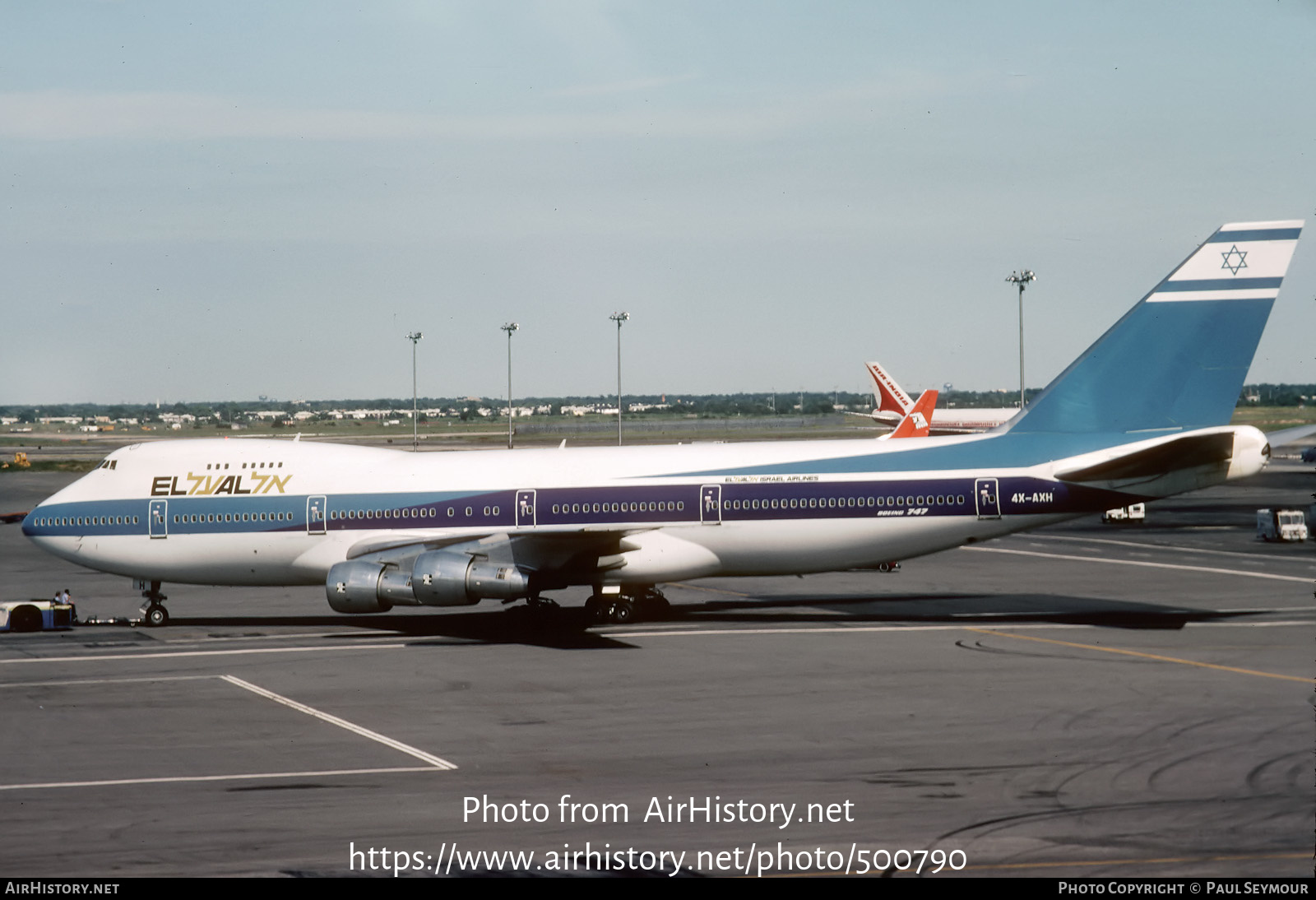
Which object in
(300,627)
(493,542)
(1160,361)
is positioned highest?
(1160,361)

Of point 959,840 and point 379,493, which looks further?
point 379,493

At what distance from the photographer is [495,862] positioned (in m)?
15.5

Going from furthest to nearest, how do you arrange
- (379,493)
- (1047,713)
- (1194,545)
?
(1194,545), (379,493), (1047,713)

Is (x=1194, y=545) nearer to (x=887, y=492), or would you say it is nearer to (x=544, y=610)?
(x=887, y=492)

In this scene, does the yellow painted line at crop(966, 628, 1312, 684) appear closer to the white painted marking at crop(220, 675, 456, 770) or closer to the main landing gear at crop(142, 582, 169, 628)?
the white painted marking at crop(220, 675, 456, 770)

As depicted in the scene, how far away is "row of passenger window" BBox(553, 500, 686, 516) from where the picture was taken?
119ft

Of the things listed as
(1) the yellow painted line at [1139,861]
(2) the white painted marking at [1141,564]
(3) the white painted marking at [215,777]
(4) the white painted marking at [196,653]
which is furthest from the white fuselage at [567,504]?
(1) the yellow painted line at [1139,861]

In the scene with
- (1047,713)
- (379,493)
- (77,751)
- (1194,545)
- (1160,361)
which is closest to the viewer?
(77,751)

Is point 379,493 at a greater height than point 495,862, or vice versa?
point 379,493

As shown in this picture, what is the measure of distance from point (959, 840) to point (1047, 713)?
330 inches

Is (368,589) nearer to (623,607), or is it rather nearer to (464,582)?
(464,582)

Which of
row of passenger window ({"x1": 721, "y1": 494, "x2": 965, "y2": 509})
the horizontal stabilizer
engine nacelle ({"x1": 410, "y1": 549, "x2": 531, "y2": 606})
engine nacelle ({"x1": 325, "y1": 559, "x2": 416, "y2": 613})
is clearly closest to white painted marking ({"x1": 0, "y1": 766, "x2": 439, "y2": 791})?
engine nacelle ({"x1": 410, "y1": 549, "x2": 531, "y2": 606})

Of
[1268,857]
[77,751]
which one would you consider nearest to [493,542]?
[77,751]

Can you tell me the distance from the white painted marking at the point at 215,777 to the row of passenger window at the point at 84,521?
763 inches
